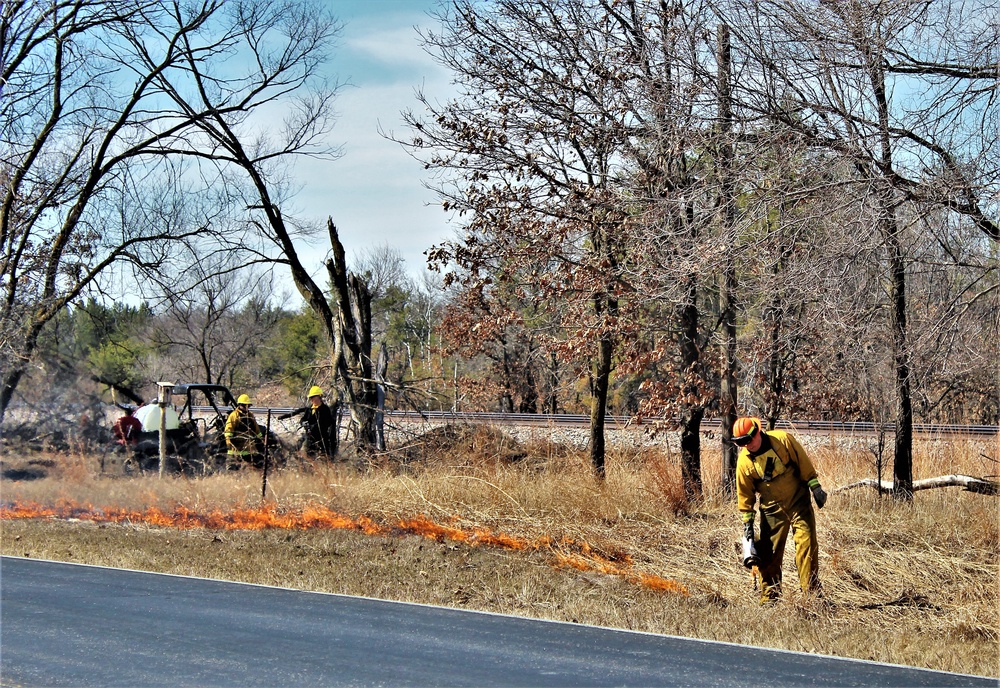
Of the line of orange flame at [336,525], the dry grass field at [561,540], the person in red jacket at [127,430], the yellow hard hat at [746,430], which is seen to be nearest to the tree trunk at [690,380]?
the dry grass field at [561,540]

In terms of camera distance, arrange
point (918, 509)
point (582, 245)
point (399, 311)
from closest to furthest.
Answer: point (918, 509) < point (582, 245) < point (399, 311)

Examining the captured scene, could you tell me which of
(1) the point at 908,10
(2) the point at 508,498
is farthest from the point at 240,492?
(1) the point at 908,10

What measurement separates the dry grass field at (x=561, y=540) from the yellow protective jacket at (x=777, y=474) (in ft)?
3.01

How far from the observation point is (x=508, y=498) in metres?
13.7

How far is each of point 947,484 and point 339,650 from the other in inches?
350

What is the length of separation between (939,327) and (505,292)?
648cm

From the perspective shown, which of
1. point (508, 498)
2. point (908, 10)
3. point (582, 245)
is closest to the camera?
point (908, 10)

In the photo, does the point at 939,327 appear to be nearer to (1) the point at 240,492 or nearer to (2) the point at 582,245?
(2) the point at 582,245

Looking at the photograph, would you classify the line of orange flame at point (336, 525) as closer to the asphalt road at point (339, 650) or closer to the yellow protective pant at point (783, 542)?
the yellow protective pant at point (783, 542)

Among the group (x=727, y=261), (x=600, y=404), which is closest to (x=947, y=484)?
(x=727, y=261)

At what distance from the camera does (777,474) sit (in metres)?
9.38

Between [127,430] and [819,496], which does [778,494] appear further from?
[127,430]

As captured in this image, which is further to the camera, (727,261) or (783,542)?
(727,261)

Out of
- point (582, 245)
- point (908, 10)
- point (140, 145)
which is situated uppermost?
point (140, 145)
